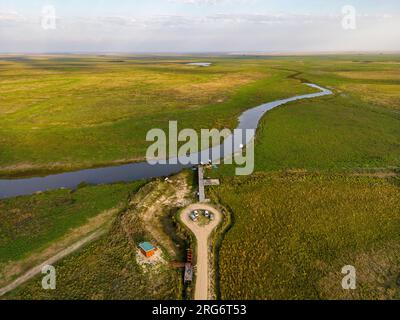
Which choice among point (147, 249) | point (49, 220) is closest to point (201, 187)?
point (147, 249)

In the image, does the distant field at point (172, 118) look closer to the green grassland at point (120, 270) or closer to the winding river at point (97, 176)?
the winding river at point (97, 176)

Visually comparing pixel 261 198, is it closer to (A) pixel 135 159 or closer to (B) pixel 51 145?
(A) pixel 135 159

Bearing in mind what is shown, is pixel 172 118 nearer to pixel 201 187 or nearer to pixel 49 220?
pixel 201 187

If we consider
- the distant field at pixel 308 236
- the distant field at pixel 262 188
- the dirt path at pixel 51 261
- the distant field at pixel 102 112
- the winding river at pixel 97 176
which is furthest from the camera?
the distant field at pixel 102 112

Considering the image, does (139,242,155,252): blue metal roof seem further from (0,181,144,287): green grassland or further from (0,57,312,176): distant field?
(0,57,312,176): distant field

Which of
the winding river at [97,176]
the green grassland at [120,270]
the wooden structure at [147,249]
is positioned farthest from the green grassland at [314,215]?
the winding river at [97,176]

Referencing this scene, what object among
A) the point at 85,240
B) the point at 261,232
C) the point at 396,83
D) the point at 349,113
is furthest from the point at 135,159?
the point at 396,83
